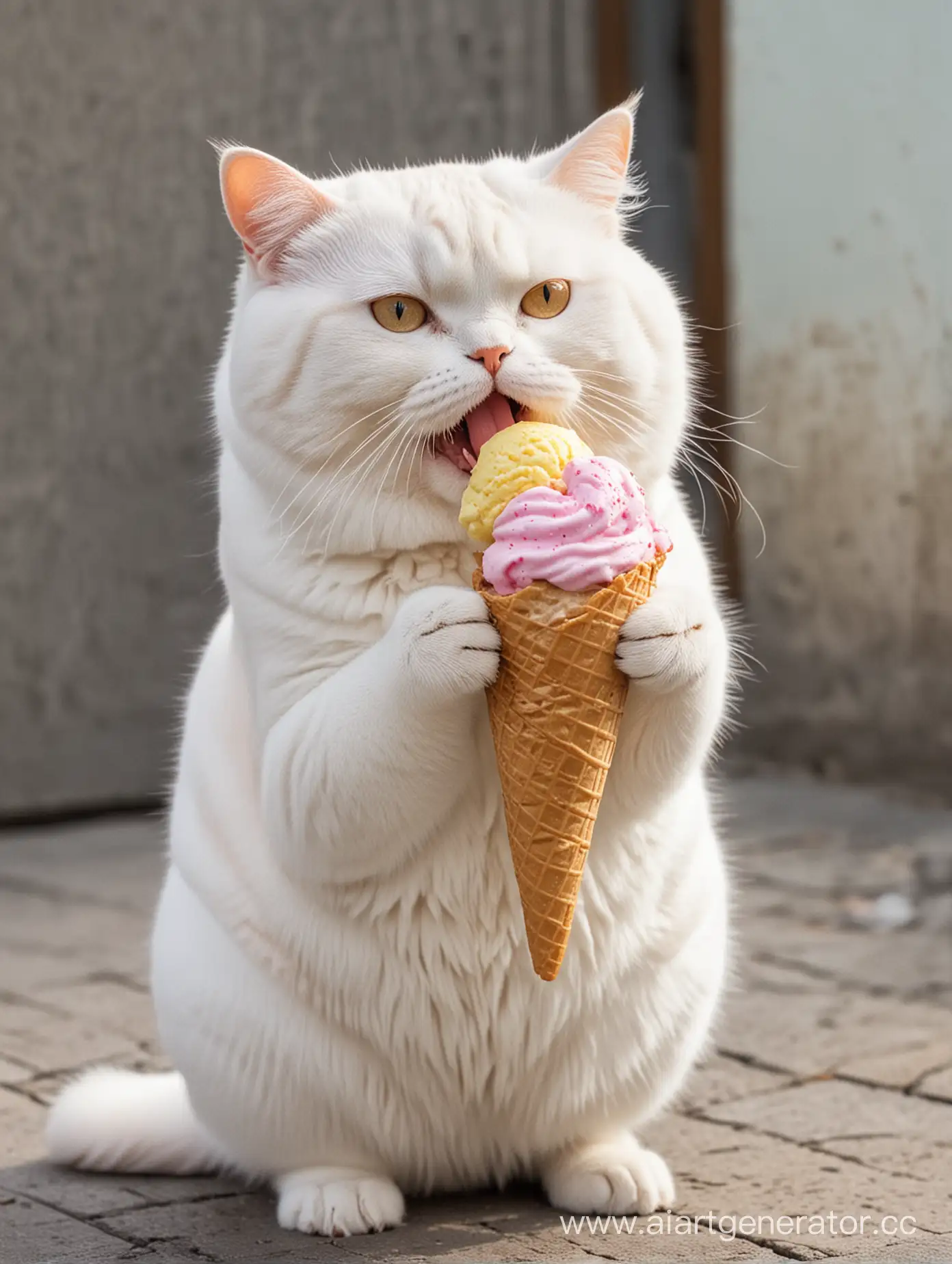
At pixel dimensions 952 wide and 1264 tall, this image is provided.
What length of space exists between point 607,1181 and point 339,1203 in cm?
40

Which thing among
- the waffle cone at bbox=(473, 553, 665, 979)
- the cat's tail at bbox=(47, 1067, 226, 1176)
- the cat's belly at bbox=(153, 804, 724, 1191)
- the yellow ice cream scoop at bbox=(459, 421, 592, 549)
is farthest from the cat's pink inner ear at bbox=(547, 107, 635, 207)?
the cat's tail at bbox=(47, 1067, 226, 1176)

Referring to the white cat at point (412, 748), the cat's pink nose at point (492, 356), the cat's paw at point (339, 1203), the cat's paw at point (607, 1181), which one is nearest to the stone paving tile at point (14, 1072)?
the white cat at point (412, 748)

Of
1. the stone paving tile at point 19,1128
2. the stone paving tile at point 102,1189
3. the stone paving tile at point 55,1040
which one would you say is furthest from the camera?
the stone paving tile at point 55,1040

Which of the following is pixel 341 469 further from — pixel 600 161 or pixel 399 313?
pixel 600 161

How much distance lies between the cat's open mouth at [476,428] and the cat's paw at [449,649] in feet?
0.74

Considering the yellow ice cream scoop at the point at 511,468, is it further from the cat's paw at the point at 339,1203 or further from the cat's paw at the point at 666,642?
the cat's paw at the point at 339,1203

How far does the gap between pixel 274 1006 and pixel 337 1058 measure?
0.38ft

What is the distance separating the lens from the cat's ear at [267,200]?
2.25 metres

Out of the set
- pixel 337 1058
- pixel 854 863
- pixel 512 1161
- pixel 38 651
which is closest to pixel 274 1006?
pixel 337 1058

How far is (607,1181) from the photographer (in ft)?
8.15

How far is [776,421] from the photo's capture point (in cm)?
597

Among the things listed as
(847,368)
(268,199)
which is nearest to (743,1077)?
(268,199)

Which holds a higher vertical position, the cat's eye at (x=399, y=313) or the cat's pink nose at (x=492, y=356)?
the cat's eye at (x=399, y=313)

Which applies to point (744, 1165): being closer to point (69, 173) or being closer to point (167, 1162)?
point (167, 1162)
